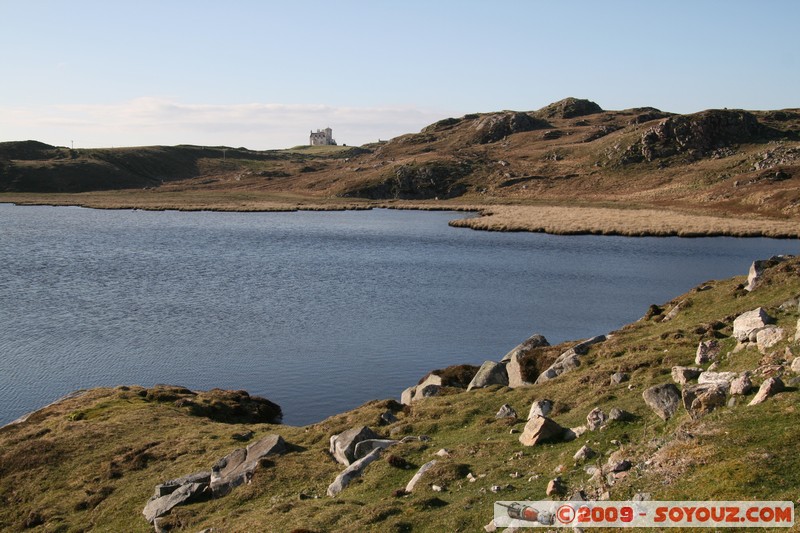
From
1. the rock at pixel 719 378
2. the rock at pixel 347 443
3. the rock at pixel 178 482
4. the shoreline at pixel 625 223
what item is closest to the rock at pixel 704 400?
the rock at pixel 719 378

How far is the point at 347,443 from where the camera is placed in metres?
25.9

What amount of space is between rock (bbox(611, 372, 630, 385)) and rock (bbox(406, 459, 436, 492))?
9.46 meters

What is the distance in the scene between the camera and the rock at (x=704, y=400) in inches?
781

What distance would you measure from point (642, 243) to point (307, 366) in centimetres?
8426

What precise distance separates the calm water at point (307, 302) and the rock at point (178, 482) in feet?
41.9

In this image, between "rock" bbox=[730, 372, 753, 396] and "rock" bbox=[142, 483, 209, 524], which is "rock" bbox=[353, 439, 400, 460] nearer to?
Result: "rock" bbox=[142, 483, 209, 524]

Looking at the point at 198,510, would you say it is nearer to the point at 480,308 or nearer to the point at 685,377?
the point at 685,377

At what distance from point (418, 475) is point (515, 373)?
15.5 metres

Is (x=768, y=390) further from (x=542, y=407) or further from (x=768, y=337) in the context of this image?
(x=542, y=407)

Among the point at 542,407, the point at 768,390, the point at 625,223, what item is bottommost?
the point at 542,407

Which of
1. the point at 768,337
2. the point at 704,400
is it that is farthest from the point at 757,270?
the point at 704,400

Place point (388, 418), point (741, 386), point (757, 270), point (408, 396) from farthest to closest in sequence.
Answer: point (408, 396) < point (757, 270) < point (388, 418) < point (741, 386)

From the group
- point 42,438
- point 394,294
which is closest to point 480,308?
point 394,294

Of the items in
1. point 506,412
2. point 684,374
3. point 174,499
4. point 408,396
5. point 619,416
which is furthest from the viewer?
point 408,396
